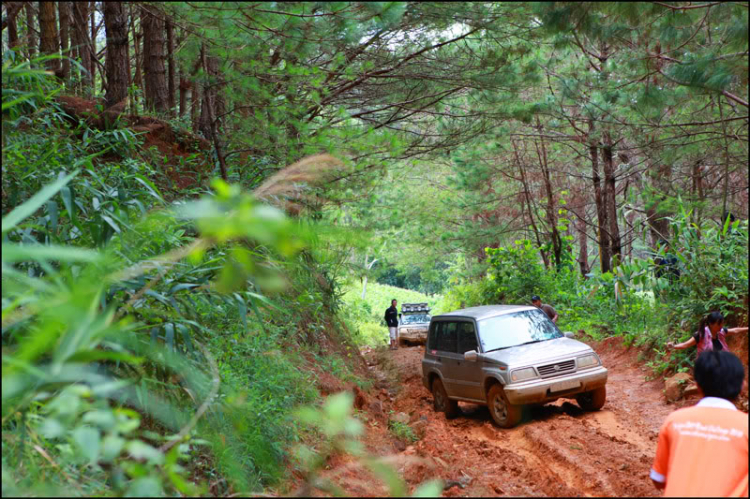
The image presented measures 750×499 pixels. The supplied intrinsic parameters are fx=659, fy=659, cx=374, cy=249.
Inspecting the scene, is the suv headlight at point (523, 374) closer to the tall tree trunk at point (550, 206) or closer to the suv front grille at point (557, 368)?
the suv front grille at point (557, 368)

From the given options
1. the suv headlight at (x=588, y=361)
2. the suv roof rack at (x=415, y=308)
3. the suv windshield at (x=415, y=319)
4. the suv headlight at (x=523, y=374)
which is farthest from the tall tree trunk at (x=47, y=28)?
the suv roof rack at (x=415, y=308)

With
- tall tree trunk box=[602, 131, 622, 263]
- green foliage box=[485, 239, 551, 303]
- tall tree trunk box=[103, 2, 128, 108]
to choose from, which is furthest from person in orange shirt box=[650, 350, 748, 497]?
green foliage box=[485, 239, 551, 303]

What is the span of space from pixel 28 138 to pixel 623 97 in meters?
8.94

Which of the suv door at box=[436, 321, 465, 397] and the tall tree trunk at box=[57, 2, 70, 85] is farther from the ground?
the tall tree trunk at box=[57, 2, 70, 85]

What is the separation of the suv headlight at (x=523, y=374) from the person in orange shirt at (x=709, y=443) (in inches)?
234

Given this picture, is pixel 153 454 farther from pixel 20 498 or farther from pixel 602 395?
pixel 602 395

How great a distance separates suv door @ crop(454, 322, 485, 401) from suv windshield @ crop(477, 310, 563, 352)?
0.20m

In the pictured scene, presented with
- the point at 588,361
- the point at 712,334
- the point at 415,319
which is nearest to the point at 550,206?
the point at 415,319

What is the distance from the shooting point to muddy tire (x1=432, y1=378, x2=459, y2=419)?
11867 millimetres

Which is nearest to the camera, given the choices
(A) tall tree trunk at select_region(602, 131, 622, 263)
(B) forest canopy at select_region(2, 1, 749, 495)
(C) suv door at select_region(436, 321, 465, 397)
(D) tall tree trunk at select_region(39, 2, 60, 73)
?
(B) forest canopy at select_region(2, 1, 749, 495)

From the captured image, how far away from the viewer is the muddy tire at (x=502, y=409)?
9852 mm

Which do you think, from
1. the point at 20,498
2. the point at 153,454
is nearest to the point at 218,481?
the point at 20,498

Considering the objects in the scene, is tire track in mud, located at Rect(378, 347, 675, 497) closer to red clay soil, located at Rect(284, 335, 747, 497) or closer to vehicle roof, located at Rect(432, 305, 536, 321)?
A: red clay soil, located at Rect(284, 335, 747, 497)

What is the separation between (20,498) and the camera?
332 centimetres
